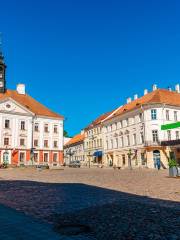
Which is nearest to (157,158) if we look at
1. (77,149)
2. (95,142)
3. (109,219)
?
(95,142)

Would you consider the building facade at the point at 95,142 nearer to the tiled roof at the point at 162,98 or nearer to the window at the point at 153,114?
the tiled roof at the point at 162,98

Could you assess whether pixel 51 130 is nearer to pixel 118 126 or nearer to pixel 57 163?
pixel 57 163

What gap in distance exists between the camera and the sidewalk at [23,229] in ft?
16.8

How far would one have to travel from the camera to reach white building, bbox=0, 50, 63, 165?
54.5m

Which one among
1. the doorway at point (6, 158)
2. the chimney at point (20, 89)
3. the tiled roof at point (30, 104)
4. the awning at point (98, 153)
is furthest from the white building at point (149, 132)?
the chimney at point (20, 89)

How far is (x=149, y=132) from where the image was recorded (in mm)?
47562

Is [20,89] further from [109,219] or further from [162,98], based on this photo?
[109,219]

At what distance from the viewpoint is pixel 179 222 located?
623 cm

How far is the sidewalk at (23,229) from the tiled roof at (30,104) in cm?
5302

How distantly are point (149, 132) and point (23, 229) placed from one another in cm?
4349

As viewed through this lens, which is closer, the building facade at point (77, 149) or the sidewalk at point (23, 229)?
the sidewalk at point (23, 229)

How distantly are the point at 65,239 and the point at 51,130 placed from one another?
185 feet

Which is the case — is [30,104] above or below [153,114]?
above

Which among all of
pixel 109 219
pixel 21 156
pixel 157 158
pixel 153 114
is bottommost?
pixel 109 219
